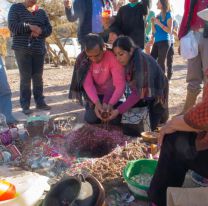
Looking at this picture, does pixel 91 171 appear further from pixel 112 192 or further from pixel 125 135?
pixel 125 135

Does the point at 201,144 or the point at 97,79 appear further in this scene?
the point at 97,79

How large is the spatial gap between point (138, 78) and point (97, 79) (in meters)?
0.55

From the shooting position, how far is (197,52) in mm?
4004

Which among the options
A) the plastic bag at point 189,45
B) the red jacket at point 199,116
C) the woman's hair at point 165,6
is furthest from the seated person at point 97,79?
the woman's hair at point 165,6

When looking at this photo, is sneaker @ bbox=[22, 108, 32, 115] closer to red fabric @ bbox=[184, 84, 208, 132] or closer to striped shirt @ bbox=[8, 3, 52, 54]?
striped shirt @ bbox=[8, 3, 52, 54]

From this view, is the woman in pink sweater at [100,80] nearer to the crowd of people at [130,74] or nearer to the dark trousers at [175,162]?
the crowd of people at [130,74]

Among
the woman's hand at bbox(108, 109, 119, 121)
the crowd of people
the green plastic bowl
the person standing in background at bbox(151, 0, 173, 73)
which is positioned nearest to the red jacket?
the crowd of people

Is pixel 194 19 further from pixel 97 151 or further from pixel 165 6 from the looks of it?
pixel 165 6

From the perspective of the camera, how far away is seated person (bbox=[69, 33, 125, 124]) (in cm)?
369

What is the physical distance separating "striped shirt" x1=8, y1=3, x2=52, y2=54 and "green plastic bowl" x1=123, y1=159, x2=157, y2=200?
107 inches

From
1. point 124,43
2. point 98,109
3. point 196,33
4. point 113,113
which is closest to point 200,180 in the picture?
point 113,113

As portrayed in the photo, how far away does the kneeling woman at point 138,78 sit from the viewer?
3594mm

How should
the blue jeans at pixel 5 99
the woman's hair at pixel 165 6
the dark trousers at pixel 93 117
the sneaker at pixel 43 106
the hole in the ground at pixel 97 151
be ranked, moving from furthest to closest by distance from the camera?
the woman's hair at pixel 165 6, the sneaker at pixel 43 106, the blue jeans at pixel 5 99, the dark trousers at pixel 93 117, the hole in the ground at pixel 97 151

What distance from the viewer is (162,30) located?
598cm
